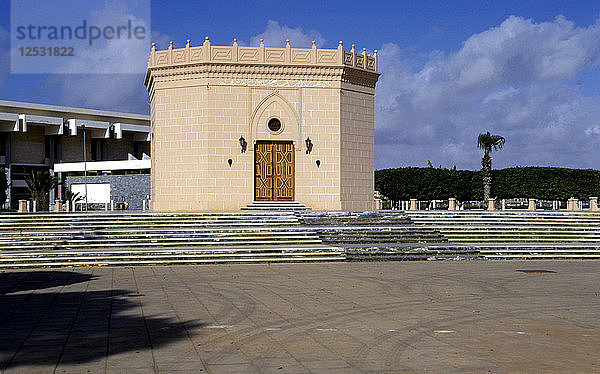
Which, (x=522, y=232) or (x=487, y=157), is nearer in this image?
(x=522, y=232)

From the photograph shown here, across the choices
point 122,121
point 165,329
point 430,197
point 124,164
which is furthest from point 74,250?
point 122,121

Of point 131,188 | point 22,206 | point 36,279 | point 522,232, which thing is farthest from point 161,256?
point 131,188

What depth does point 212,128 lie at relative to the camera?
27.5 m

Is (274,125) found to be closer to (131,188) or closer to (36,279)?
(36,279)

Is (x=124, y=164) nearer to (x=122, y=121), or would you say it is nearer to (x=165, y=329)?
(x=122, y=121)

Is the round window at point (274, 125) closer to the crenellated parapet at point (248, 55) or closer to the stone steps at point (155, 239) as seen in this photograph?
the crenellated parapet at point (248, 55)

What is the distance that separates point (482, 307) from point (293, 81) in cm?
1910

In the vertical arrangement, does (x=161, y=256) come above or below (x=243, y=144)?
below

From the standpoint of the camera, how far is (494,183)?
4406cm

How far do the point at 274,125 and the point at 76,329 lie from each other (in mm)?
20144

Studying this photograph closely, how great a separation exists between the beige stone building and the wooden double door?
0.15 feet

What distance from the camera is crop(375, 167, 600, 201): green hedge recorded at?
42.3 meters

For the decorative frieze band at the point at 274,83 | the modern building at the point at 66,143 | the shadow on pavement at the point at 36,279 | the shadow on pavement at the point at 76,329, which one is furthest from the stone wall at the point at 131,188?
the shadow on pavement at the point at 76,329

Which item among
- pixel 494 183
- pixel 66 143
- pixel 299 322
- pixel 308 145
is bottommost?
pixel 299 322
